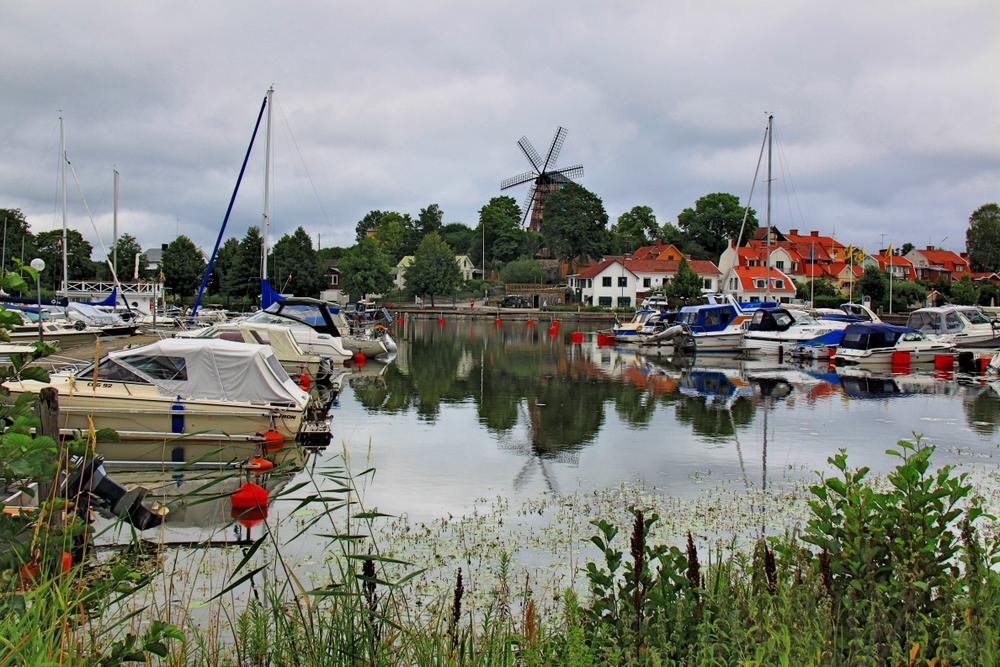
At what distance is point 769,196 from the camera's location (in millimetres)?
52375

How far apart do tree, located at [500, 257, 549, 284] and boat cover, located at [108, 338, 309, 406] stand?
86.6m

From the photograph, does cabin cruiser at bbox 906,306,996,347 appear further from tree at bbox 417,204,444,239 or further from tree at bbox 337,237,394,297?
tree at bbox 417,204,444,239

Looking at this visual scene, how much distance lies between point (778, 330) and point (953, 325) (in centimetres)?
852

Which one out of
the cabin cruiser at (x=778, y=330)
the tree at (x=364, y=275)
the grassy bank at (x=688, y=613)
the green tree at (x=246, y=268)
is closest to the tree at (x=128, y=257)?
the green tree at (x=246, y=268)

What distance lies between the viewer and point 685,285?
256 ft

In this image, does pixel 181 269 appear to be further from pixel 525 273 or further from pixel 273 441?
pixel 273 441

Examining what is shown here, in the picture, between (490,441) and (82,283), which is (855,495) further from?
(82,283)

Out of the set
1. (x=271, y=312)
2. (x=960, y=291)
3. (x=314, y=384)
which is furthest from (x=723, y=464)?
(x=960, y=291)

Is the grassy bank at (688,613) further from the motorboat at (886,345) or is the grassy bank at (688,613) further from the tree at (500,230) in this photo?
the tree at (500,230)

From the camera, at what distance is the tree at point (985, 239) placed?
10394 cm

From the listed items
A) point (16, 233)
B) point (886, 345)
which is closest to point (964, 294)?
point (886, 345)

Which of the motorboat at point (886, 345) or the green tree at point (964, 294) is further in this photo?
the green tree at point (964, 294)

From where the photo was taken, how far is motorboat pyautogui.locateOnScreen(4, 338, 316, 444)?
13188 millimetres

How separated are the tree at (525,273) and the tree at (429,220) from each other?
4697cm
